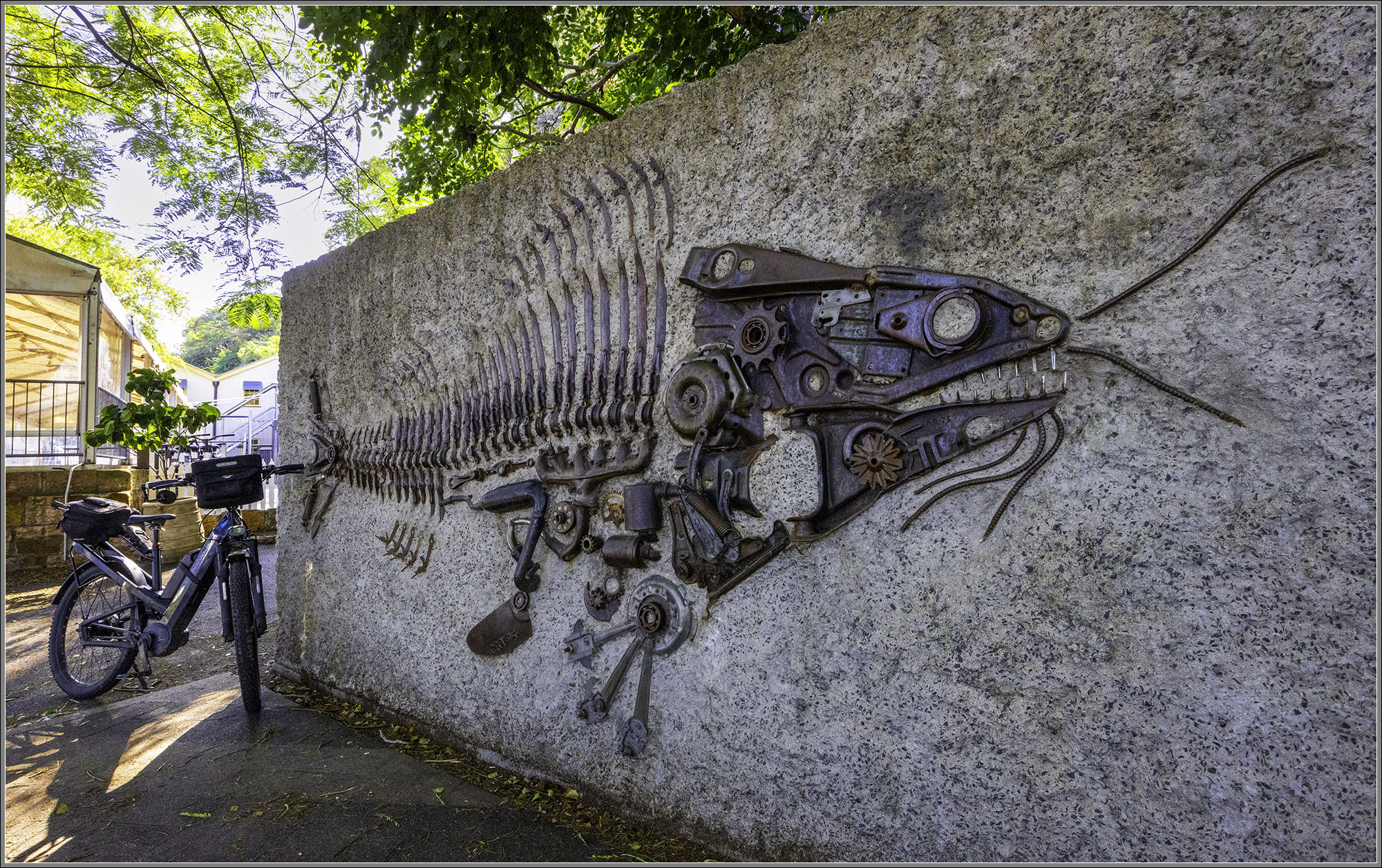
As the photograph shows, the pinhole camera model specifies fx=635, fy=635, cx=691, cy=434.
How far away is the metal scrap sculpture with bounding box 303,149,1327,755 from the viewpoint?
6.29ft

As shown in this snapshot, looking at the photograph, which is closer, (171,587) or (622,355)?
(622,355)

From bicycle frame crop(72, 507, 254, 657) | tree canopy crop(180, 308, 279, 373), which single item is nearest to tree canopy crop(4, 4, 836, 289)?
bicycle frame crop(72, 507, 254, 657)

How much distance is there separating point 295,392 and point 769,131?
4.24m

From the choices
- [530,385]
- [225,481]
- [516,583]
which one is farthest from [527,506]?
[225,481]

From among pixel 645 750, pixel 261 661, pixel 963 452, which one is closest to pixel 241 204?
pixel 261 661

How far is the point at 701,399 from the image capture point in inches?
93.4

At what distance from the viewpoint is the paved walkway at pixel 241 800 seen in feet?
8.09

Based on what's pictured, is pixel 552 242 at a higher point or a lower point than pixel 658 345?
higher

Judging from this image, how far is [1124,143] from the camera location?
1777 mm

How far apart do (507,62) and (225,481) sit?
3177mm

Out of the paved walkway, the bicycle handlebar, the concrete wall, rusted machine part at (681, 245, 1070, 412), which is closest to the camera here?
rusted machine part at (681, 245, 1070, 412)

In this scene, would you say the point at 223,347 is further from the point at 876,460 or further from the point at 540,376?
the point at 876,460

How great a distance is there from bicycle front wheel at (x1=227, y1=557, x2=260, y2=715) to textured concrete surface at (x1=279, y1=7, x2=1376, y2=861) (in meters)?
2.53

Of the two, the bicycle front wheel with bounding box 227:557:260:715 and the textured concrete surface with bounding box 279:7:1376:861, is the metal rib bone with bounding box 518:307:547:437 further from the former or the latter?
the bicycle front wheel with bounding box 227:557:260:715
